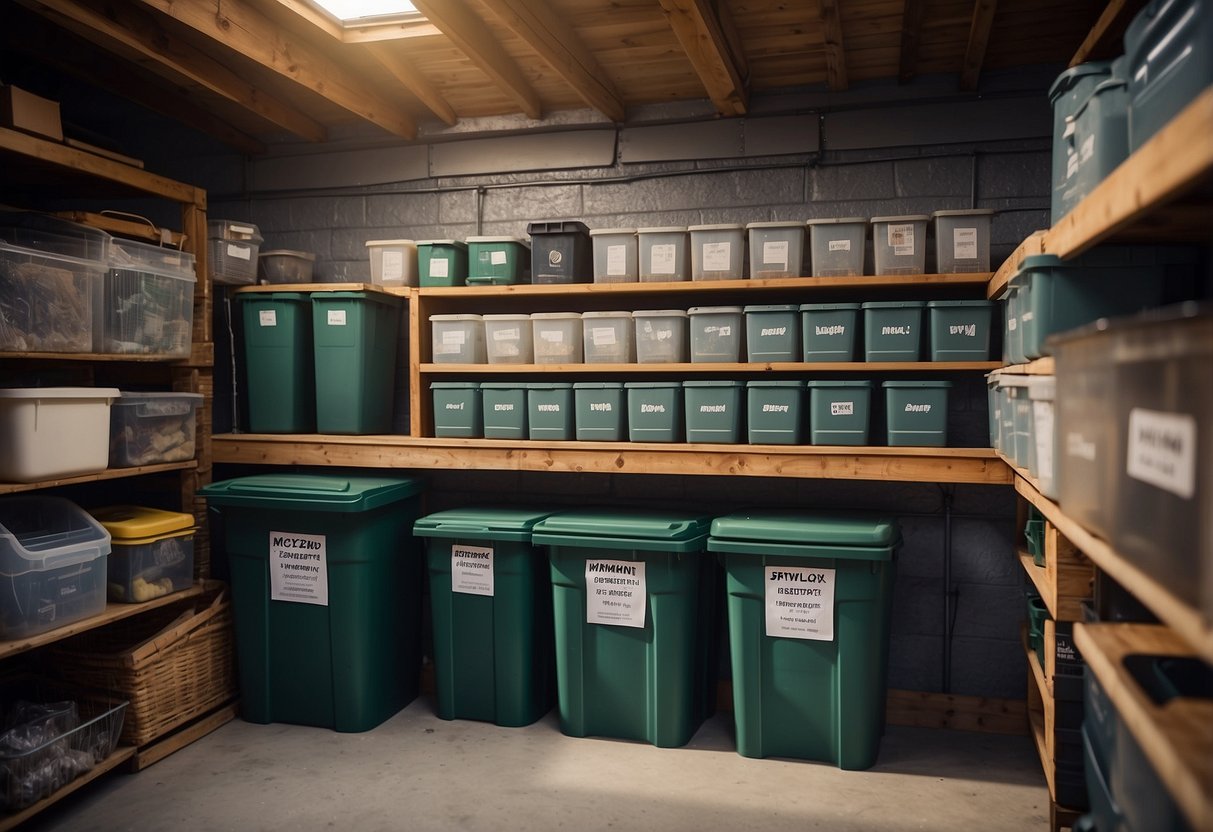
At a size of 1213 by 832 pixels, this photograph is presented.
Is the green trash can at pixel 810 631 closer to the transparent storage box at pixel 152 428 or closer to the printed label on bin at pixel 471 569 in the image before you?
the printed label on bin at pixel 471 569

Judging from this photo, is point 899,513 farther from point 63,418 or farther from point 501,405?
point 63,418

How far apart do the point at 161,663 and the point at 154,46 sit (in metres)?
2.31

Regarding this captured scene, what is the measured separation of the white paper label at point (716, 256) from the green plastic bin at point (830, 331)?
37 centimetres

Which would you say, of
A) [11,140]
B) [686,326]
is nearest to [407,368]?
[686,326]

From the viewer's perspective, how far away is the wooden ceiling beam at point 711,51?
9.23ft

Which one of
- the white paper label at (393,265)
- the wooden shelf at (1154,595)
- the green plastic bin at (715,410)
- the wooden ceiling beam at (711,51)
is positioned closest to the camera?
the wooden shelf at (1154,595)

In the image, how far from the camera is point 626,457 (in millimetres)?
3488

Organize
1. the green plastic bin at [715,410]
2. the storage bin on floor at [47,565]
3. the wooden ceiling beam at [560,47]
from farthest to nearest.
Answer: the green plastic bin at [715,410] < the wooden ceiling beam at [560,47] < the storage bin on floor at [47,565]

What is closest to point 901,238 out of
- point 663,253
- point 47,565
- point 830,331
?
point 830,331

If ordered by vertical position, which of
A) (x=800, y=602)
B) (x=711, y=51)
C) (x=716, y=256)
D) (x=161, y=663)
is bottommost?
(x=161, y=663)

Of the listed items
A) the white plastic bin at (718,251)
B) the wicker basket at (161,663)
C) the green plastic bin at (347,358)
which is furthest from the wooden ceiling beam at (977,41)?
the wicker basket at (161,663)

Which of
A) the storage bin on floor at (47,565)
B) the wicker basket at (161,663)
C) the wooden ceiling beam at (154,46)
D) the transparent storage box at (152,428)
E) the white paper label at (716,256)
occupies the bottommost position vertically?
the wicker basket at (161,663)

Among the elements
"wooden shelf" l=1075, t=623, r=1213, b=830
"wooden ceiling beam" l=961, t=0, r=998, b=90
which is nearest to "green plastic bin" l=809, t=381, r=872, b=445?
"wooden ceiling beam" l=961, t=0, r=998, b=90

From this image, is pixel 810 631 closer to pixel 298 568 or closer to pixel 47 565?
pixel 298 568
